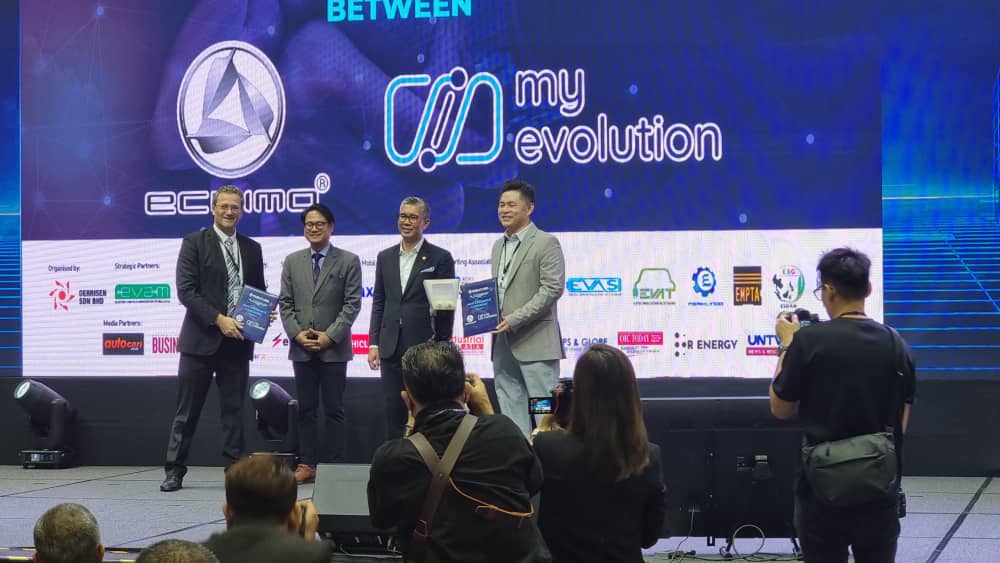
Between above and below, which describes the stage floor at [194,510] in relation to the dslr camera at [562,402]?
below

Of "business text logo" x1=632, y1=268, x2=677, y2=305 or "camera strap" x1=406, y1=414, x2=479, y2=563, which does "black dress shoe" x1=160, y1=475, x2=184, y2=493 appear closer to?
"business text logo" x1=632, y1=268, x2=677, y2=305

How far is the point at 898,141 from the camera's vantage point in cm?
741

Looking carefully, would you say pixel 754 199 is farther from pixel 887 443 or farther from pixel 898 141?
pixel 887 443

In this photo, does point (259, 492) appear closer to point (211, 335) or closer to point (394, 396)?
point (394, 396)

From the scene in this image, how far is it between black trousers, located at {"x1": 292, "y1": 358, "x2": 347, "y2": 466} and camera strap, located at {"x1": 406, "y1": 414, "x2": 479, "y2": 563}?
4.12 metres

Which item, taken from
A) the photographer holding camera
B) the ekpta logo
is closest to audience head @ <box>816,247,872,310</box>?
the photographer holding camera

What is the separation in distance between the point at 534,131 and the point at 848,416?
15.1ft

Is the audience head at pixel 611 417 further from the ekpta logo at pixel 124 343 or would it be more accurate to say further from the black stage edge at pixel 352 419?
the ekpta logo at pixel 124 343

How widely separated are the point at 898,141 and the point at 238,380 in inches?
168

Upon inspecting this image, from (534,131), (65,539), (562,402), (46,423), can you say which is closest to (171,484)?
(46,423)

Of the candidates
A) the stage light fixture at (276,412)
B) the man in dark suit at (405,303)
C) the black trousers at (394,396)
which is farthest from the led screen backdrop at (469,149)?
the black trousers at (394,396)

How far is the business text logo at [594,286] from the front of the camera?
765 cm

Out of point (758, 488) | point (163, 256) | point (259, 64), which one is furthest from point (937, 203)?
point (163, 256)

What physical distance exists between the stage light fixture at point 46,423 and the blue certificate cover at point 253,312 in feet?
6.79
